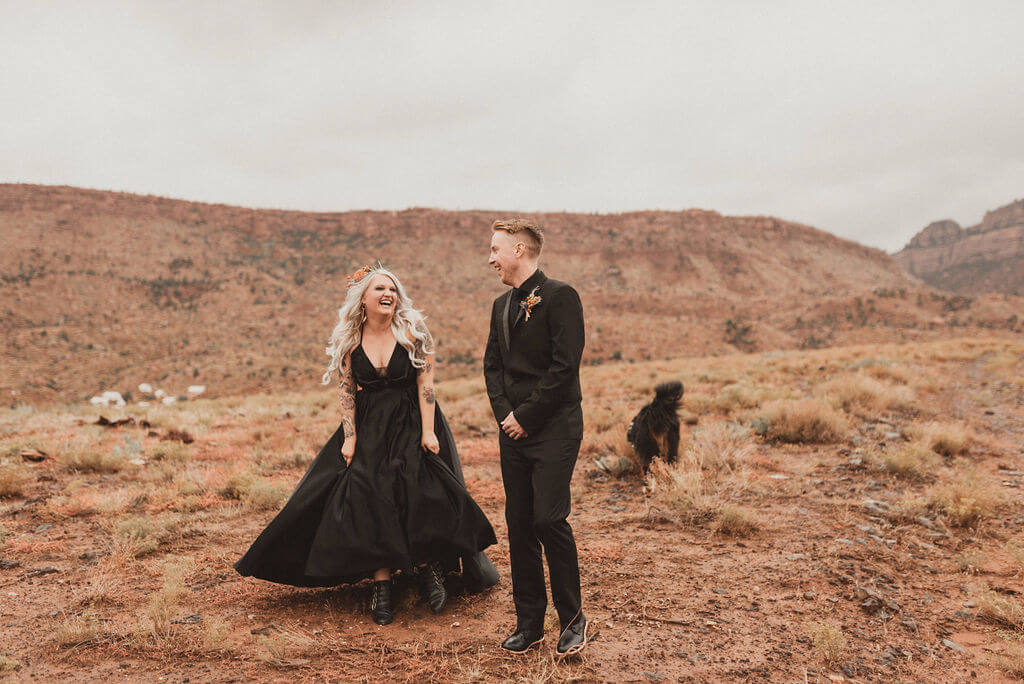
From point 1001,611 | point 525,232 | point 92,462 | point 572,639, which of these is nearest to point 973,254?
point 1001,611

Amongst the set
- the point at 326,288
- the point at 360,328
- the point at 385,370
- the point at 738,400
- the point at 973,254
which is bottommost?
the point at 738,400

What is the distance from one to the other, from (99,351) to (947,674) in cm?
4018

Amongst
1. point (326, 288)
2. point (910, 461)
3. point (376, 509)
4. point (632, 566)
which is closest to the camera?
point (376, 509)

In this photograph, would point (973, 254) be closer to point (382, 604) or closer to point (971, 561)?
point (971, 561)

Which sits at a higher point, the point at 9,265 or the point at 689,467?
the point at 9,265

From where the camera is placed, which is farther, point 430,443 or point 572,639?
point 430,443

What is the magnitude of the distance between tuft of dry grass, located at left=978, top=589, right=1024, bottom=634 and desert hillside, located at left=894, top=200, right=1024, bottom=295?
92.8 meters

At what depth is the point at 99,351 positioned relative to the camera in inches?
1262

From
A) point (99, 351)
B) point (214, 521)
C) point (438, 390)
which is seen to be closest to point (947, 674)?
point (214, 521)

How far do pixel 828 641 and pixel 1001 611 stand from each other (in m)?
1.43

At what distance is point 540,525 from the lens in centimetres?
302

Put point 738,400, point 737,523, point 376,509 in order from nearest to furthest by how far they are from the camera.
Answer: point 376,509, point 737,523, point 738,400

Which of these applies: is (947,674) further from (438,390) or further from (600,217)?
(600,217)

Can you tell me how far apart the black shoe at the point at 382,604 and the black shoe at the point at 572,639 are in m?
1.28
